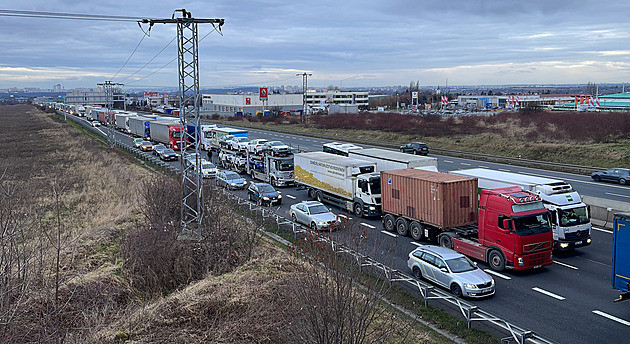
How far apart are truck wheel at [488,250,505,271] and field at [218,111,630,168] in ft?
90.8

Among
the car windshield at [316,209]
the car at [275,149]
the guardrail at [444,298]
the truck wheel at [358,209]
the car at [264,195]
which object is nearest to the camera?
the guardrail at [444,298]

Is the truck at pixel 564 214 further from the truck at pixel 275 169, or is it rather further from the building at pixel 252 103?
the building at pixel 252 103

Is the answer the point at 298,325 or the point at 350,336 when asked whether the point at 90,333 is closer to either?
the point at 298,325

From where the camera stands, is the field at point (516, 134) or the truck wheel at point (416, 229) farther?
the field at point (516, 134)

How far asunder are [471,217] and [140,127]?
60.4 m

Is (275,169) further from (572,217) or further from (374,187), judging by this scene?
(572,217)

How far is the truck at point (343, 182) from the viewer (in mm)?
24953

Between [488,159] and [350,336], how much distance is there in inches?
1532

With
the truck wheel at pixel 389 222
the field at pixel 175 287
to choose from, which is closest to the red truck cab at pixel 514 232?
the field at pixel 175 287

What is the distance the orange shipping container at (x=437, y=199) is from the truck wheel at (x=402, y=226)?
0.26 meters

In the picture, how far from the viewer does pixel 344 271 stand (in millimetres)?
8828

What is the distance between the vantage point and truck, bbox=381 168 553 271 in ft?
55.5

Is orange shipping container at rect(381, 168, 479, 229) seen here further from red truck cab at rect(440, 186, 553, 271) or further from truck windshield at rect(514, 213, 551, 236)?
truck windshield at rect(514, 213, 551, 236)

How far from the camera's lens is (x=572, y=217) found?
19.2m
